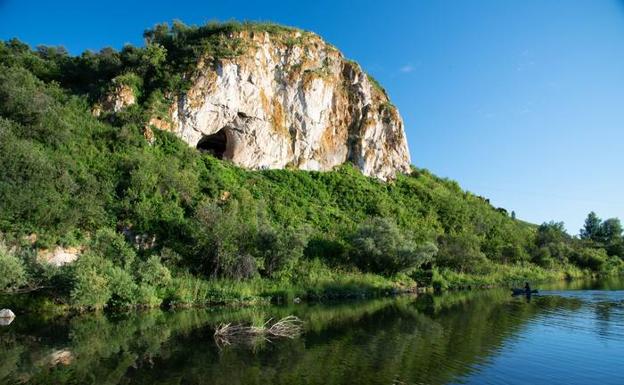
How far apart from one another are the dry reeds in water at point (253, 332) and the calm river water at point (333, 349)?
0.58m

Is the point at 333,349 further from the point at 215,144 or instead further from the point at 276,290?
the point at 215,144

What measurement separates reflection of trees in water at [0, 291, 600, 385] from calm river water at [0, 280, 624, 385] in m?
0.05

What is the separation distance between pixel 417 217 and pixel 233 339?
4934 cm

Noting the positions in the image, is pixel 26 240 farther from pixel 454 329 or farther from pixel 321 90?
pixel 321 90

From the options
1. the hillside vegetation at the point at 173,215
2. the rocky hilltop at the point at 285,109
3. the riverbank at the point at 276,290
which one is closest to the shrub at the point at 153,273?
the hillside vegetation at the point at 173,215

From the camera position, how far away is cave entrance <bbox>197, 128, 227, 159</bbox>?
6291cm

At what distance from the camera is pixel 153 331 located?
82.0ft

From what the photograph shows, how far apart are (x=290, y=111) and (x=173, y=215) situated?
30969mm

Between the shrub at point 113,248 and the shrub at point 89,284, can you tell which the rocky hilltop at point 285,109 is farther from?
the shrub at point 89,284

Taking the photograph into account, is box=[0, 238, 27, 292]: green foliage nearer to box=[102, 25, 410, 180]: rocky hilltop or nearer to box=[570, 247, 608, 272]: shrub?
box=[102, 25, 410, 180]: rocky hilltop

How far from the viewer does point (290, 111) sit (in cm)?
6806

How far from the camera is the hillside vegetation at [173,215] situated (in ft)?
111

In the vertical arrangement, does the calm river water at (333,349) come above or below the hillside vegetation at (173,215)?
below

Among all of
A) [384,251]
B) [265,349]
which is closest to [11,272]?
[265,349]
